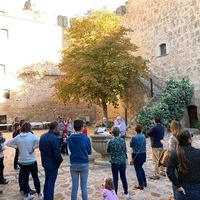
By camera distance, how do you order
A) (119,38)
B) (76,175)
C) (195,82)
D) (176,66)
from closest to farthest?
1. (76,175)
2. (119,38)
3. (195,82)
4. (176,66)

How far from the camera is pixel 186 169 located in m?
2.89

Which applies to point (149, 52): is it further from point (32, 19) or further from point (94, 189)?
point (94, 189)

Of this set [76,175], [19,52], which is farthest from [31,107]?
[76,175]

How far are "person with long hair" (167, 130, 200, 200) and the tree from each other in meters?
10.7

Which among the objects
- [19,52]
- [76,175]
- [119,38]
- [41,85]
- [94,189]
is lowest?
[94,189]

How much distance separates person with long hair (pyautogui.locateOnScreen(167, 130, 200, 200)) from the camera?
2.90m

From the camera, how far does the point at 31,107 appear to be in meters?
23.7

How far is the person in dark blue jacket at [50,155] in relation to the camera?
4.40 metres

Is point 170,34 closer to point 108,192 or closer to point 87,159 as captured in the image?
point 87,159

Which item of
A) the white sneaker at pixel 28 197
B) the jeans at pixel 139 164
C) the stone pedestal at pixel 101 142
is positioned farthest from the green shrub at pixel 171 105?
the white sneaker at pixel 28 197

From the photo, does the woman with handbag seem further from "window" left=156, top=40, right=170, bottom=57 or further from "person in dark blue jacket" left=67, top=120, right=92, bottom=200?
"window" left=156, top=40, right=170, bottom=57

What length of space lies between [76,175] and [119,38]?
11.6m

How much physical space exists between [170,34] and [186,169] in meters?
16.2

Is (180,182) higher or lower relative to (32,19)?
lower
